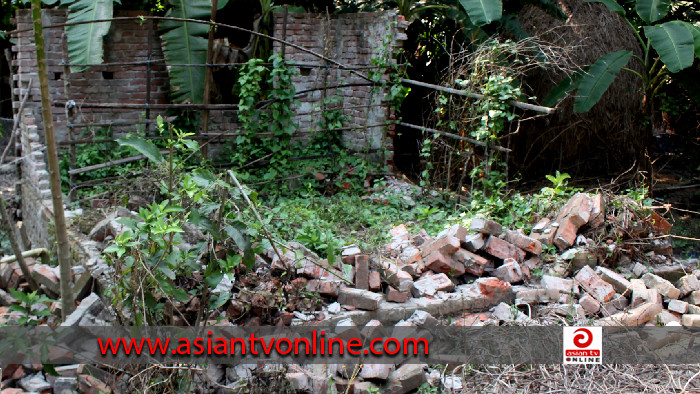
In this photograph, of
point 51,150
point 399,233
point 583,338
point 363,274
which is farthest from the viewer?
point 399,233

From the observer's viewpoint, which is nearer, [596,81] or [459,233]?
[459,233]

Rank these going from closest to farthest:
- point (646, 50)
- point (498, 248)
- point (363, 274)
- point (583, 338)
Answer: point (583, 338), point (363, 274), point (498, 248), point (646, 50)

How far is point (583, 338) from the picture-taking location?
329cm

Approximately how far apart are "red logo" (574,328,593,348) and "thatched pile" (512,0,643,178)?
456 centimetres

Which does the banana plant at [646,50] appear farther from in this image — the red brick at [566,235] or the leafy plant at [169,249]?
the leafy plant at [169,249]

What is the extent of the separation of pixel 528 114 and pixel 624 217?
11.8 ft

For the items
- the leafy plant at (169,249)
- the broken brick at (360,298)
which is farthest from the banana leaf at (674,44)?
the leafy plant at (169,249)

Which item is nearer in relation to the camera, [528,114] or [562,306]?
[562,306]

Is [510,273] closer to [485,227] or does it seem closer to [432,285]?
[485,227]

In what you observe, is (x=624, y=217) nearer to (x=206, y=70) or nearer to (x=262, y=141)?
(x=262, y=141)

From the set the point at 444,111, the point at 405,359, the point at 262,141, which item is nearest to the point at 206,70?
the point at 262,141

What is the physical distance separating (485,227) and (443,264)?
0.48 metres

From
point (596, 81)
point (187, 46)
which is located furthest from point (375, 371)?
point (187, 46)

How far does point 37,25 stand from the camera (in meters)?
2.58
